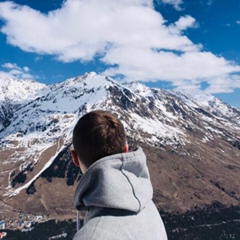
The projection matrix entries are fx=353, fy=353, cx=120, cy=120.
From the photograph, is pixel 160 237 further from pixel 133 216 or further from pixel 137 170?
pixel 137 170

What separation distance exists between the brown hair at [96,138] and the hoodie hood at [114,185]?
0.24 metres

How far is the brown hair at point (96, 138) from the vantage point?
3781 mm

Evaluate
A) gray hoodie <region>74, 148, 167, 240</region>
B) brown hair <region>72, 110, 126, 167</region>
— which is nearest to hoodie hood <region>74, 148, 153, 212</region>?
gray hoodie <region>74, 148, 167, 240</region>

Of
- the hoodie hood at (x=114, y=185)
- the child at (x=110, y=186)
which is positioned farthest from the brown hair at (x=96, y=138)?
the hoodie hood at (x=114, y=185)

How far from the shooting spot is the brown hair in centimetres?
378

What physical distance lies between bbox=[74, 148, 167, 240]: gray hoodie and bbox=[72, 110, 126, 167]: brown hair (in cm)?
24

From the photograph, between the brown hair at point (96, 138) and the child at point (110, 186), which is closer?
the child at point (110, 186)

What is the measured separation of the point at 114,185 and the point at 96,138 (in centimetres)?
58

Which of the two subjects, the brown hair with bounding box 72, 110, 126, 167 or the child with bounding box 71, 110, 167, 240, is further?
the brown hair with bounding box 72, 110, 126, 167

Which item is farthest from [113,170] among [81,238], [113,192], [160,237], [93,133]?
[160,237]

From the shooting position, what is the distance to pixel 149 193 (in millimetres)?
3908

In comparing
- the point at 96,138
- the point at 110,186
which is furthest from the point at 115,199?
the point at 96,138

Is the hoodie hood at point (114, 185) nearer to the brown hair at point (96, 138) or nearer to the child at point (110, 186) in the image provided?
the child at point (110, 186)

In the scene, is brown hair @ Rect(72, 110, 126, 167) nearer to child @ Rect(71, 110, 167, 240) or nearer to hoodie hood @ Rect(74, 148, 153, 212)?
child @ Rect(71, 110, 167, 240)
